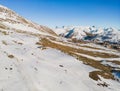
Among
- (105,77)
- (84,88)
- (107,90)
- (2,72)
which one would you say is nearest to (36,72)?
(2,72)

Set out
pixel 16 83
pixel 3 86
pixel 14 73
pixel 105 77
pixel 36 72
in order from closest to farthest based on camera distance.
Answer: pixel 3 86, pixel 16 83, pixel 14 73, pixel 36 72, pixel 105 77

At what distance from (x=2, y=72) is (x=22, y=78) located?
12.3 feet

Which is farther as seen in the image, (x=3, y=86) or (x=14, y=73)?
(x=14, y=73)

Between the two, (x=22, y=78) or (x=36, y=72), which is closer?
(x=22, y=78)

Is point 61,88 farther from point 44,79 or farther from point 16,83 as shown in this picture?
point 16,83

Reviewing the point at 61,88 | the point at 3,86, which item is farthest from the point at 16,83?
the point at 61,88

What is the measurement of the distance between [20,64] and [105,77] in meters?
17.7

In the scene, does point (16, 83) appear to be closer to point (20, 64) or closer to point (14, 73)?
point (14, 73)

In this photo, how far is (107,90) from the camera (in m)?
30.7

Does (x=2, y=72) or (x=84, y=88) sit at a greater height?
(x=2, y=72)

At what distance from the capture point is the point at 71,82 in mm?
30734

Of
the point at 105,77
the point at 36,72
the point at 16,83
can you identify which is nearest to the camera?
the point at 16,83

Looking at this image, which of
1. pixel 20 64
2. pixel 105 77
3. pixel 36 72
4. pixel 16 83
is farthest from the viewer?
pixel 105 77

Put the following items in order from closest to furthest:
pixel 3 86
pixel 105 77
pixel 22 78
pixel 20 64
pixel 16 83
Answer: pixel 3 86, pixel 16 83, pixel 22 78, pixel 20 64, pixel 105 77
